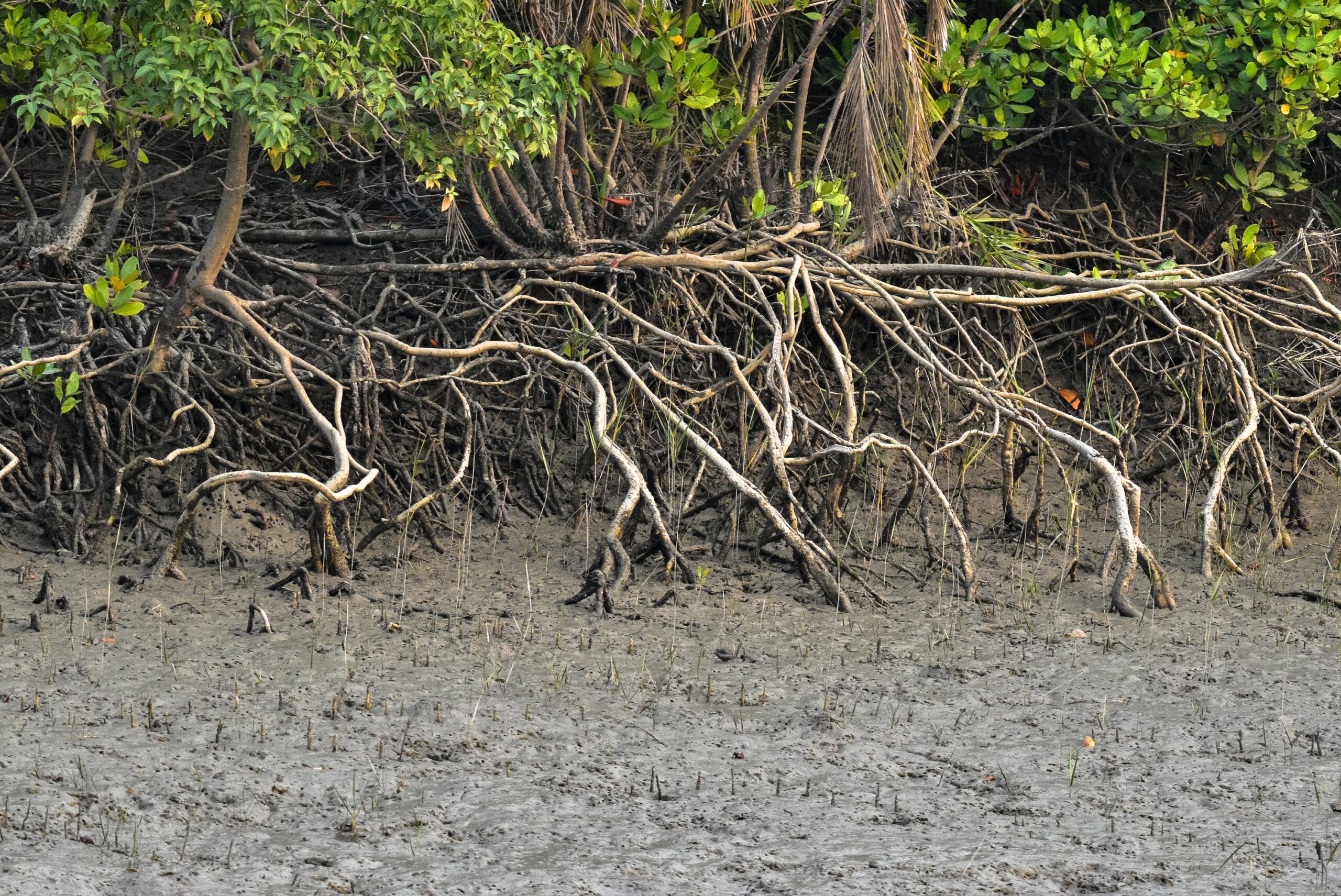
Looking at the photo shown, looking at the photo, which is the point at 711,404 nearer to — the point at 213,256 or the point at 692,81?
the point at 692,81

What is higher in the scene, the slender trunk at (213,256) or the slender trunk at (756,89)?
the slender trunk at (756,89)

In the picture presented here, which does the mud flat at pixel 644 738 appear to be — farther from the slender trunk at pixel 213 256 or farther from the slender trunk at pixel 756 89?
the slender trunk at pixel 756 89

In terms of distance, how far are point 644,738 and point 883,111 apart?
266 cm

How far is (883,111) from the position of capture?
5539 mm

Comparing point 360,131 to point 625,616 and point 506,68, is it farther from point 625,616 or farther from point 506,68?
point 625,616

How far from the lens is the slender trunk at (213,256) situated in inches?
194

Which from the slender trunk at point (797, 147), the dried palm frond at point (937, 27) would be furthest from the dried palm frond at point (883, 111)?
the slender trunk at point (797, 147)

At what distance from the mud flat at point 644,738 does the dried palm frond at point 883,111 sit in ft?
4.93

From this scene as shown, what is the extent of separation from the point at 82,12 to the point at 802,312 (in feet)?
8.73

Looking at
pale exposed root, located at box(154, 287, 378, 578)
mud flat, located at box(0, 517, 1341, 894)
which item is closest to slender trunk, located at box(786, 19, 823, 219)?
mud flat, located at box(0, 517, 1341, 894)

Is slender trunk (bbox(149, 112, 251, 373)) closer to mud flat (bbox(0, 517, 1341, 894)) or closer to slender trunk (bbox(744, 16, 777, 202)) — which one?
mud flat (bbox(0, 517, 1341, 894))

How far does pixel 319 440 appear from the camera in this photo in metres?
5.41

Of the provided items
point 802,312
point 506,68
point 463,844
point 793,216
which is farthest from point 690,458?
point 463,844

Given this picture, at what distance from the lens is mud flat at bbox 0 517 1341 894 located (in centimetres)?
327
